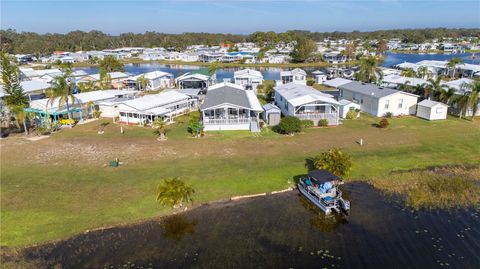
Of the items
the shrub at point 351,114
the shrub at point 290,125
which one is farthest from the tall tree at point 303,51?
the shrub at point 290,125

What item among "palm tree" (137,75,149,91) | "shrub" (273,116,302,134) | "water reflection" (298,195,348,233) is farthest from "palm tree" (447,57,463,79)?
"water reflection" (298,195,348,233)

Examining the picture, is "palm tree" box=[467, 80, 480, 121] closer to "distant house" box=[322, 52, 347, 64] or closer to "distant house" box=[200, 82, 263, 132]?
"distant house" box=[200, 82, 263, 132]

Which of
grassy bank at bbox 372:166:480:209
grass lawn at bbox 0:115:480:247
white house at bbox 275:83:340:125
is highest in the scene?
white house at bbox 275:83:340:125

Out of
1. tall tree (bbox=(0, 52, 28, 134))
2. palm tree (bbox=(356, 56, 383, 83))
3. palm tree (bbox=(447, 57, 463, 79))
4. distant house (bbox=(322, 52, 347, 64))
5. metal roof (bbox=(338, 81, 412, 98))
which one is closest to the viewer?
tall tree (bbox=(0, 52, 28, 134))

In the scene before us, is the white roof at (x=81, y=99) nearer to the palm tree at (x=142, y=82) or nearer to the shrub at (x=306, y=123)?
the palm tree at (x=142, y=82)

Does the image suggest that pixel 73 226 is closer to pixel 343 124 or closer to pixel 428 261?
pixel 428 261

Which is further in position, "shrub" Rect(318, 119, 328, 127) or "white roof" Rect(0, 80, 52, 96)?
"white roof" Rect(0, 80, 52, 96)

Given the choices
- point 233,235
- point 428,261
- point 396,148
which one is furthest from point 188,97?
point 428,261

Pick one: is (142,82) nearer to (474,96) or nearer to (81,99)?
(81,99)

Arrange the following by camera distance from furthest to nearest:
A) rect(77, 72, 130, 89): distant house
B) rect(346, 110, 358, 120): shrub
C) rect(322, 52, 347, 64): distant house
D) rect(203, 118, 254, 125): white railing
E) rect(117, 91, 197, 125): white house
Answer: rect(322, 52, 347, 64): distant house → rect(77, 72, 130, 89): distant house → rect(346, 110, 358, 120): shrub → rect(117, 91, 197, 125): white house → rect(203, 118, 254, 125): white railing
